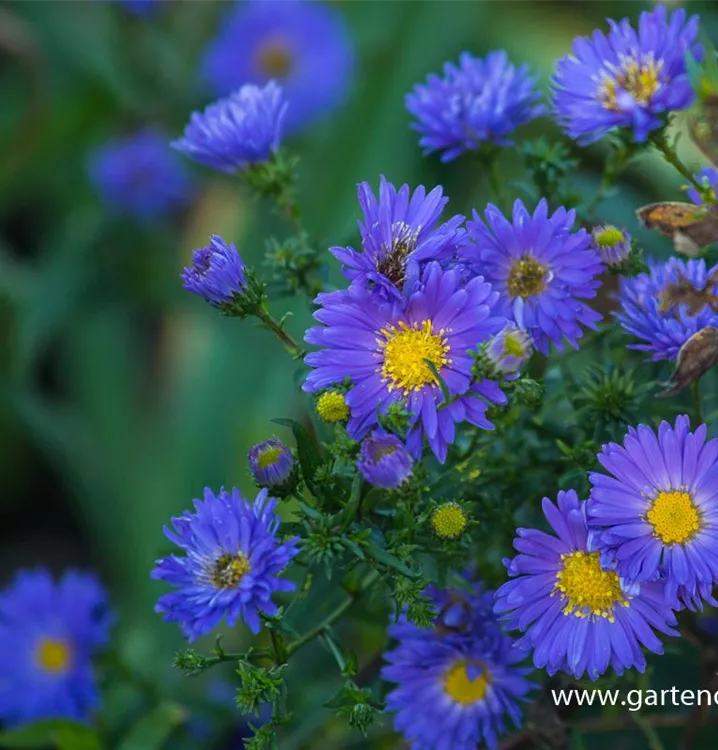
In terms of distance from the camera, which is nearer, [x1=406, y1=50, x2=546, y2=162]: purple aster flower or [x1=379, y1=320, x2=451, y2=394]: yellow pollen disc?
[x1=379, y1=320, x2=451, y2=394]: yellow pollen disc

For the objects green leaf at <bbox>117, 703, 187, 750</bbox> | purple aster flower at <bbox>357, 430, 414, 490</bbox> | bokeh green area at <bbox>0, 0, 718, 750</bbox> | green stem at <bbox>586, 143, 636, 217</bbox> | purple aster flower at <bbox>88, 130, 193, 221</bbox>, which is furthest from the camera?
purple aster flower at <bbox>88, 130, 193, 221</bbox>

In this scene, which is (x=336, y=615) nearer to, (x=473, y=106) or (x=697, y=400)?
(x=697, y=400)

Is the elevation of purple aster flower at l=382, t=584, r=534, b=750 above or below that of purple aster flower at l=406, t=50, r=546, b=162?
below

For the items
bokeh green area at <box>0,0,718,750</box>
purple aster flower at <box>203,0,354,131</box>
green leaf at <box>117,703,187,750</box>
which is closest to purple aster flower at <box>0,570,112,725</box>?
green leaf at <box>117,703,187,750</box>

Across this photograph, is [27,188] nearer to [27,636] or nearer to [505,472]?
[27,636]

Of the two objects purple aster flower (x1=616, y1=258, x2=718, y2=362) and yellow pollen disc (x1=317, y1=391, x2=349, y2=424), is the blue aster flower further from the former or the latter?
purple aster flower (x1=616, y1=258, x2=718, y2=362)

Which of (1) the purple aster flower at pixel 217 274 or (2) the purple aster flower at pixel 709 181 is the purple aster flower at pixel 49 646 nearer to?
(1) the purple aster flower at pixel 217 274

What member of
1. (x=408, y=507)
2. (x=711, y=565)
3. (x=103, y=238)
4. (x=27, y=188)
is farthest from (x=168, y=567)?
(x=27, y=188)
